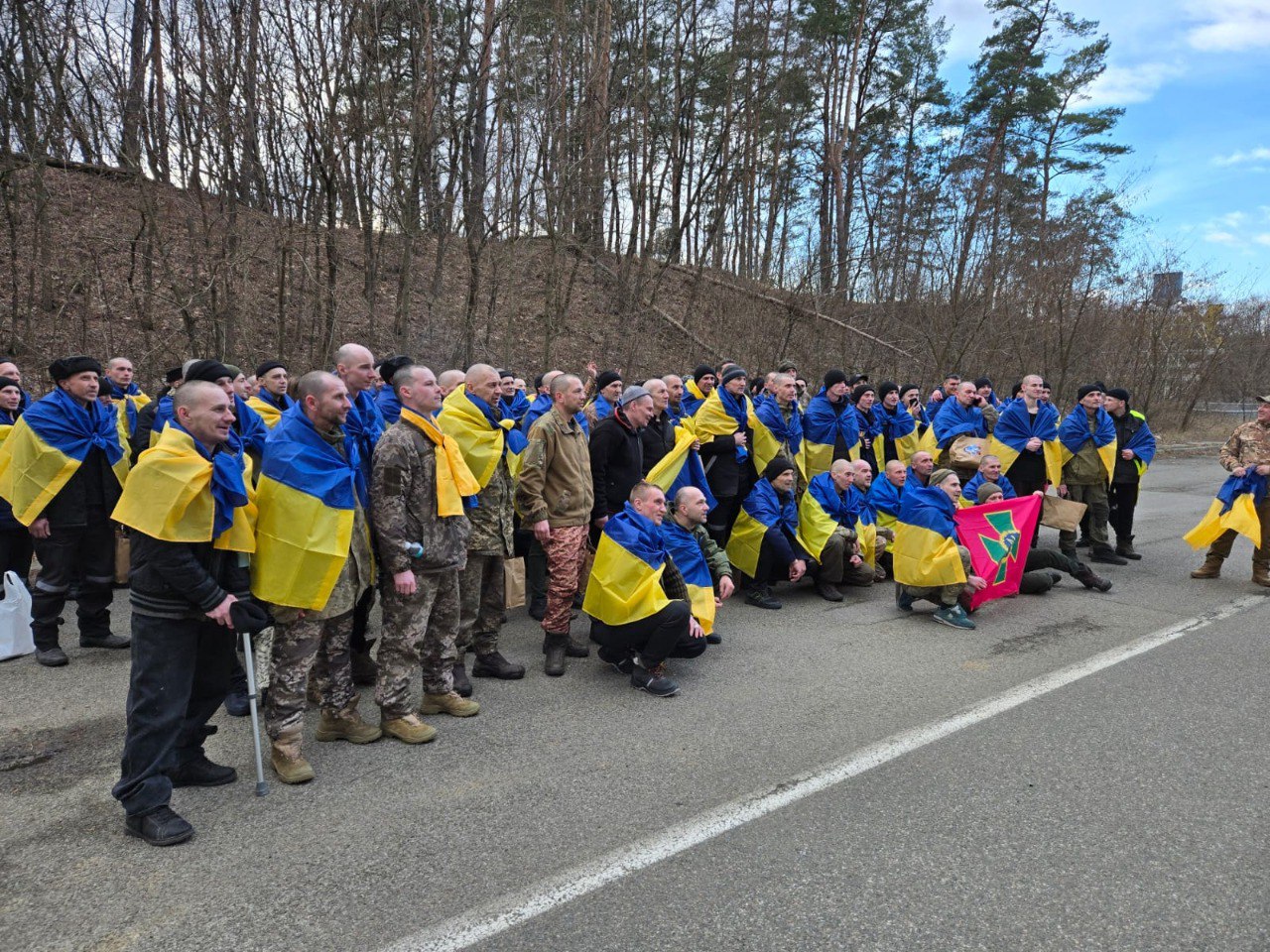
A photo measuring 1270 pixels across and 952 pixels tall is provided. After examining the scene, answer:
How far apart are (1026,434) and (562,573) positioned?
621cm

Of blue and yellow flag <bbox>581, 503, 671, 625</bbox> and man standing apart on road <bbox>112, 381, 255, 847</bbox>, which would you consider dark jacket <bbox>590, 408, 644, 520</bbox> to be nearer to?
blue and yellow flag <bbox>581, 503, 671, 625</bbox>

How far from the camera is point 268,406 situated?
607cm

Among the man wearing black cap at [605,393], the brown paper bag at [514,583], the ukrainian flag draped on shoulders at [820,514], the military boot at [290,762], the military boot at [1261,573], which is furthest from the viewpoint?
the man wearing black cap at [605,393]

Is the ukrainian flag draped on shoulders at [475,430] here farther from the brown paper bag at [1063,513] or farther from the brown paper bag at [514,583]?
the brown paper bag at [1063,513]

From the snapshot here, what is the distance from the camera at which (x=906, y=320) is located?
2361 cm

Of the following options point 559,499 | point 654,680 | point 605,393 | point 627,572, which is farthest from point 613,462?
point 605,393

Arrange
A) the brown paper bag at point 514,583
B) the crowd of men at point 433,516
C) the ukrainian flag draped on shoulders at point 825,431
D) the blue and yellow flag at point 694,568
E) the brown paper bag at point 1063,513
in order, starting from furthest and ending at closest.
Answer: the ukrainian flag draped on shoulders at point 825,431 → the brown paper bag at point 1063,513 → the brown paper bag at point 514,583 → the blue and yellow flag at point 694,568 → the crowd of men at point 433,516

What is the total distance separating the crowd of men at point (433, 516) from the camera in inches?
138

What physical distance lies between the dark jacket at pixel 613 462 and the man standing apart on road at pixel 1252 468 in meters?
6.09

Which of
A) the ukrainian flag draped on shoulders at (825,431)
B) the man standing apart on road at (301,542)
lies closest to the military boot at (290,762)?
the man standing apart on road at (301,542)

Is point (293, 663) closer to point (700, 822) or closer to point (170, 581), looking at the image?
point (170, 581)

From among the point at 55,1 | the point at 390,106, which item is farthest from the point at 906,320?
the point at 55,1

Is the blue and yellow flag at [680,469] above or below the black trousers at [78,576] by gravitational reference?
above

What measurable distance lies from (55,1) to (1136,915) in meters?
14.2
